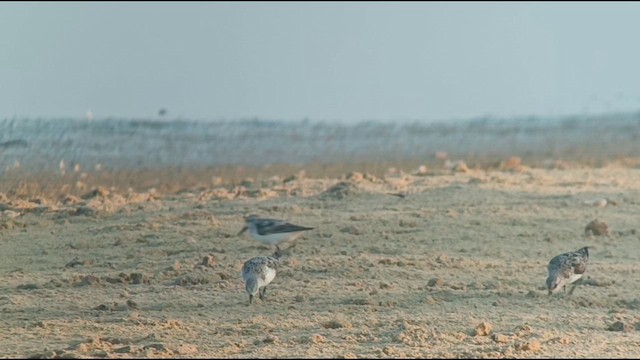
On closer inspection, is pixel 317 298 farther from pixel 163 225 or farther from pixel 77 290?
Result: pixel 163 225

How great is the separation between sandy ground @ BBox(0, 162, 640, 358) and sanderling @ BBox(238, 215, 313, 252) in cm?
20

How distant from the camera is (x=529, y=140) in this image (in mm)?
39688

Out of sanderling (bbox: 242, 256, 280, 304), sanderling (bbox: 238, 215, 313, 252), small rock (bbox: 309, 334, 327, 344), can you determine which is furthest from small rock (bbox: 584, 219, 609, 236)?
small rock (bbox: 309, 334, 327, 344)

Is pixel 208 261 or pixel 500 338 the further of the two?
pixel 208 261

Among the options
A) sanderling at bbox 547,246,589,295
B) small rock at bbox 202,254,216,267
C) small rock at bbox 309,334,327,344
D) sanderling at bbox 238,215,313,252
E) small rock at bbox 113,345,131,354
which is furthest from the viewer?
sanderling at bbox 238,215,313,252

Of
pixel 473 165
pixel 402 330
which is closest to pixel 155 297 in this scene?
pixel 402 330

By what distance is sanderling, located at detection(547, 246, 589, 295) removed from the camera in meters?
10.8

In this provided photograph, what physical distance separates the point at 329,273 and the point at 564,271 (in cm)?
205

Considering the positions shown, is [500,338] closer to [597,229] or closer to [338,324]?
[338,324]

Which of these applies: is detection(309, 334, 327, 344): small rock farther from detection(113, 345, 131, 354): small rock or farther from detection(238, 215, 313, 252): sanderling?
detection(238, 215, 313, 252): sanderling

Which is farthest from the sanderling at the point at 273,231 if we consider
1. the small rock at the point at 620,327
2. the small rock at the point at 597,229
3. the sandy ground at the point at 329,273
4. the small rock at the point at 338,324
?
the small rock at the point at 620,327

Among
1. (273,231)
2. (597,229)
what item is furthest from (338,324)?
(597,229)

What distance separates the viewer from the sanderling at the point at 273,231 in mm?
12500

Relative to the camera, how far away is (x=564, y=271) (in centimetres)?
1083
